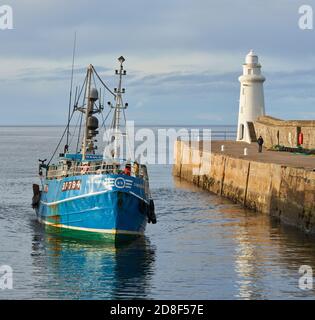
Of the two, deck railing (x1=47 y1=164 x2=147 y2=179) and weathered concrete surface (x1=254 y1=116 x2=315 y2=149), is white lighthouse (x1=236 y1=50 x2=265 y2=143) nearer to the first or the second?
weathered concrete surface (x1=254 y1=116 x2=315 y2=149)

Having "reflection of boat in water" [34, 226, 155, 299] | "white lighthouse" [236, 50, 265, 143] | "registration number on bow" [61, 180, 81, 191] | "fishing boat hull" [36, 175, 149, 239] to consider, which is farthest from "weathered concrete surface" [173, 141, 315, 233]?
"registration number on bow" [61, 180, 81, 191]

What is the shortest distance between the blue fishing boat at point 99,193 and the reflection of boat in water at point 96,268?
0.64m

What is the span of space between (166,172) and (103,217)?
55.4 m

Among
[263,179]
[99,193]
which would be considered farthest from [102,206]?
[263,179]

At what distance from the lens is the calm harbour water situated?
91.5 feet

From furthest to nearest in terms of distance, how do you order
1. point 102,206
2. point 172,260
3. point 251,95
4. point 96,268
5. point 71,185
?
1. point 251,95
2. point 71,185
3. point 102,206
4. point 172,260
5. point 96,268

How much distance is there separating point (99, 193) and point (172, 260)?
4.69 meters

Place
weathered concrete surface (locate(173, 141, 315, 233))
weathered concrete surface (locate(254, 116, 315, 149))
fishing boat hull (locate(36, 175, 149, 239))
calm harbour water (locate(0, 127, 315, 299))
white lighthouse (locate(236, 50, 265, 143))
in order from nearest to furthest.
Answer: calm harbour water (locate(0, 127, 315, 299)) < fishing boat hull (locate(36, 175, 149, 239)) < weathered concrete surface (locate(173, 141, 315, 233)) < weathered concrete surface (locate(254, 116, 315, 149)) < white lighthouse (locate(236, 50, 265, 143))

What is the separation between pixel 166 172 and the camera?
9138 centimetres

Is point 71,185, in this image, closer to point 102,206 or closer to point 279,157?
point 102,206

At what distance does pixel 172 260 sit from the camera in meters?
33.4

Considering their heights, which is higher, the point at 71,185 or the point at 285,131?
the point at 285,131

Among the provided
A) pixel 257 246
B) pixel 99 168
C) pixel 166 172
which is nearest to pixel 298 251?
pixel 257 246

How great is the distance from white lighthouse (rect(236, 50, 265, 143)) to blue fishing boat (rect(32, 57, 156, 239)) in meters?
37.1
